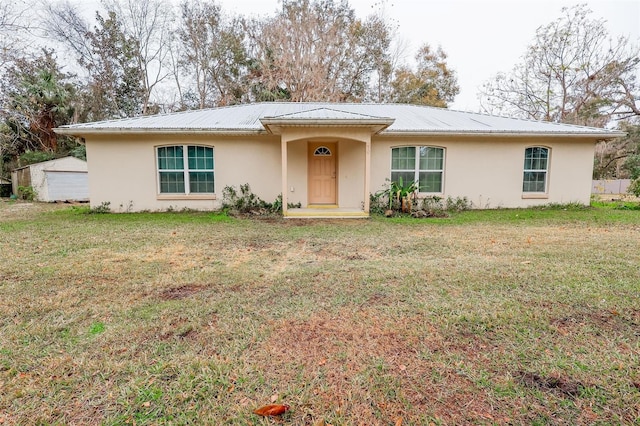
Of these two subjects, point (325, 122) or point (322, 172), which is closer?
point (325, 122)

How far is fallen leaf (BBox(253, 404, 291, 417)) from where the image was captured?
5.29ft

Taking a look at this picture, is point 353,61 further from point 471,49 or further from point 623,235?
point 623,235

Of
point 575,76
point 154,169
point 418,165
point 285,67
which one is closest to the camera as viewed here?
point 154,169

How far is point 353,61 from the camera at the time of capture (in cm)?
2105

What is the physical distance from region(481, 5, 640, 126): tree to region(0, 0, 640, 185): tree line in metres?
0.06

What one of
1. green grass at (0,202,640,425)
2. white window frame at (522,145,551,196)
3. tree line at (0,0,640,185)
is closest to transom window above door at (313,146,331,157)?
green grass at (0,202,640,425)

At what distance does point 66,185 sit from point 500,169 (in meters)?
18.5

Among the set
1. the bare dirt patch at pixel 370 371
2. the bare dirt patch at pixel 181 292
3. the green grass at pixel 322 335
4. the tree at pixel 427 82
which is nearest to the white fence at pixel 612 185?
the tree at pixel 427 82

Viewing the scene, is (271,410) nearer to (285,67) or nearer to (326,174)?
(326,174)

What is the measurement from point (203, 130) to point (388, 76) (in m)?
17.5

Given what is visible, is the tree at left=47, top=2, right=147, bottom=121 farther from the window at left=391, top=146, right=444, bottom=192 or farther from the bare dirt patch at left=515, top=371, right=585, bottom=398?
the bare dirt patch at left=515, top=371, right=585, bottom=398

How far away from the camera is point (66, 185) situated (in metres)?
14.6

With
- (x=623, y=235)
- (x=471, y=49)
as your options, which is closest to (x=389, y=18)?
(x=471, y=49)

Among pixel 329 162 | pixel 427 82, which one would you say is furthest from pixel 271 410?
pixel 427 82
